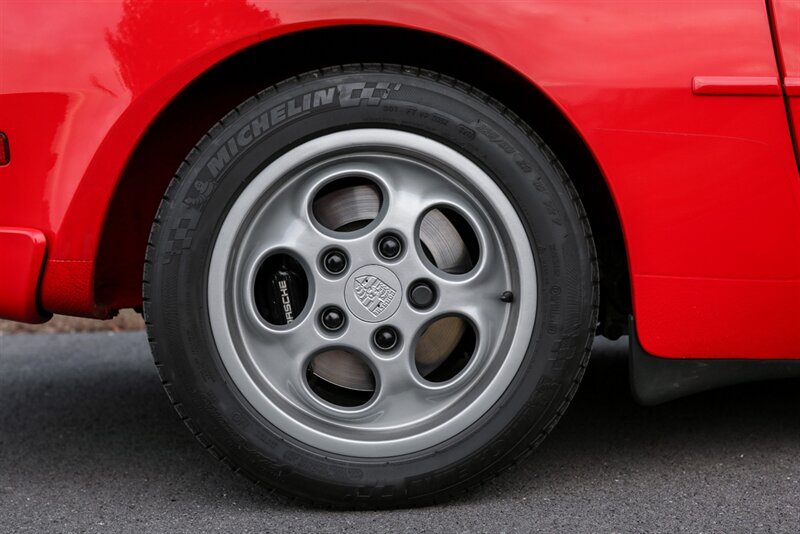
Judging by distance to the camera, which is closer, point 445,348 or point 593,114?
point 593,114

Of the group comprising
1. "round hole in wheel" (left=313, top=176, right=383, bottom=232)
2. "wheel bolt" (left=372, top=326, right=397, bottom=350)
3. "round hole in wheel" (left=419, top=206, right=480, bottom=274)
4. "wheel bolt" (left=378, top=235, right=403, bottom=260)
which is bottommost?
"wheel bolt" (left=372, top=326, right=397, bottom=350)

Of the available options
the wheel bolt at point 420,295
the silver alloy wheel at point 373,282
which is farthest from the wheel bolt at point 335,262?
the wheel bolt at point 420,295

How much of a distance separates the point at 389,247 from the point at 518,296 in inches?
10.7

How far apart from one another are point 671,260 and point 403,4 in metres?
0.70

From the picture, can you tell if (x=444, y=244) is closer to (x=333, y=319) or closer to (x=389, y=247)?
(x=389, y=247)

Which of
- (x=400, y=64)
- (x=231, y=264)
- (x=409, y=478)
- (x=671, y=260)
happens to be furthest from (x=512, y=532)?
(x=400, y=64)

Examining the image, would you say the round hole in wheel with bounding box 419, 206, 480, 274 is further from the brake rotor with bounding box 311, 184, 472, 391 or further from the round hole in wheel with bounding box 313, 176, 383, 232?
the round hole in wheel with bounding box 313, 176, 383, 232

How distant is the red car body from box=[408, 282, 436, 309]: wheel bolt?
15.5 inches

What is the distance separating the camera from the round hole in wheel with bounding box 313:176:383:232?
79.0 inches

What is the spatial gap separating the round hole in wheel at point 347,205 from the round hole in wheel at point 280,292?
0.11m

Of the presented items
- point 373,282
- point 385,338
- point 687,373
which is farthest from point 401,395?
point 687,373

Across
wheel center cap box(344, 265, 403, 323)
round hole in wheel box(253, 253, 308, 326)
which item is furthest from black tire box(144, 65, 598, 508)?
wheel center cap box(344, 265, 403, 323)

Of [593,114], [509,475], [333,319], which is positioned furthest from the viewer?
[509,475]

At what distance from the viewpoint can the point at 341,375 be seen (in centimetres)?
202
